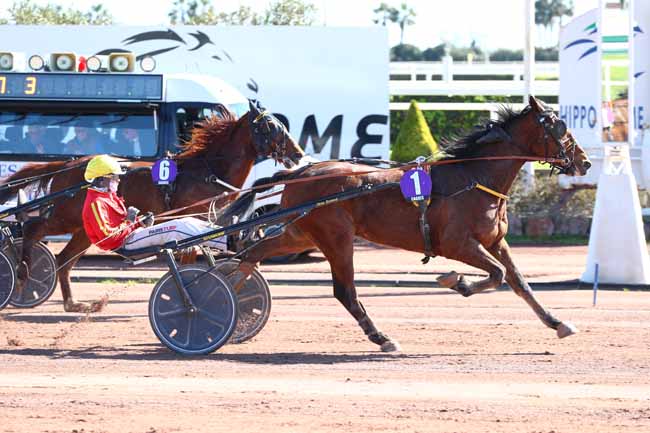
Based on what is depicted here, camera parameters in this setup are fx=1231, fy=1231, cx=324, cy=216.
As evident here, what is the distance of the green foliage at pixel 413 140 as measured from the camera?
23.2m

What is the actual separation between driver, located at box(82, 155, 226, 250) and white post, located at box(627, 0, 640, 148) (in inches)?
499

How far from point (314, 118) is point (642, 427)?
12947 mm

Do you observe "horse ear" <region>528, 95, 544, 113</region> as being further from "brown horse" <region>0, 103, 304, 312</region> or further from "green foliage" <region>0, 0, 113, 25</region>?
"green foliage" <region>0, 0, 113, 25</region>

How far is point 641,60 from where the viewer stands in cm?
2202

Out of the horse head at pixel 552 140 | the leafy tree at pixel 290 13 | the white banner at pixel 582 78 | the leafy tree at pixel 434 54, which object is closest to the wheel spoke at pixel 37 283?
the horse head at pixel 552 140

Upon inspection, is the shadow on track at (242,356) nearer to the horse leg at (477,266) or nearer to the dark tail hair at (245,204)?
the horse leg at (477,266)

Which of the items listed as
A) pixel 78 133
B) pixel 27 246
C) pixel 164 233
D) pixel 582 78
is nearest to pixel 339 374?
pixel 164 233

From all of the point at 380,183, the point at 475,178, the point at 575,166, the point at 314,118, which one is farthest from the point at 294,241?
the point at 314,118

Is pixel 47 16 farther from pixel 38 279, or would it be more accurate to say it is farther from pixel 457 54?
pixel 457 54

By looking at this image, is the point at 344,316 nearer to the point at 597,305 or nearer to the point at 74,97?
the point at 597,305

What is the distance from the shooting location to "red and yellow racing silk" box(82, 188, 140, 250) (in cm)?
959

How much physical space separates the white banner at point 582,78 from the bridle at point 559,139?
1146cm

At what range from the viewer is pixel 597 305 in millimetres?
12523

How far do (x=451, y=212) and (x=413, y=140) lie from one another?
13.6 metres
